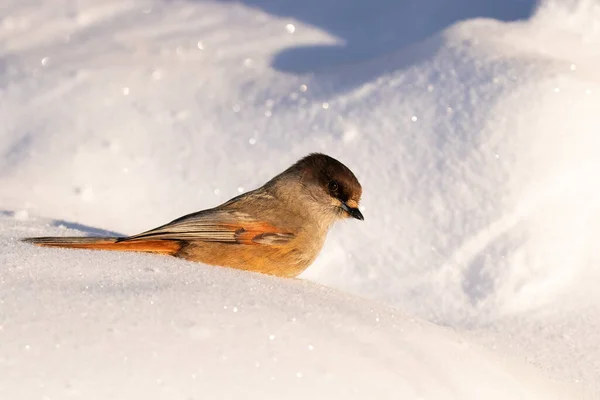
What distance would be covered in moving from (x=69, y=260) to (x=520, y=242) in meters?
2.48

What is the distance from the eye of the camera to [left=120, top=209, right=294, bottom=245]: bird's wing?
4.44 meters

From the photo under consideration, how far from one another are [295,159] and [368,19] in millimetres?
1893

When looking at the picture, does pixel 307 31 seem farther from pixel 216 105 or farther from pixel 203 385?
pixel 203 385

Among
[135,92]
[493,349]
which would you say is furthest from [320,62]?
[493,349]

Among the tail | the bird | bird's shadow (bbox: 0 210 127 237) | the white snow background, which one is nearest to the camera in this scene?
the white snow background

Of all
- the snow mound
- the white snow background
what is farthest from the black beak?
the snow mound

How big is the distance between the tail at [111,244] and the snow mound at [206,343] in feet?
0.94

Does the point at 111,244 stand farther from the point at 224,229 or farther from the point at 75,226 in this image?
the point at 75,226

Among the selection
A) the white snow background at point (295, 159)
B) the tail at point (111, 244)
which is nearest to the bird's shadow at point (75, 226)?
the white snow background at point (295, 159)

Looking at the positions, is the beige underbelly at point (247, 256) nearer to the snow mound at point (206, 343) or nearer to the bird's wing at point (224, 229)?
the bird's wing at point (224, 229)

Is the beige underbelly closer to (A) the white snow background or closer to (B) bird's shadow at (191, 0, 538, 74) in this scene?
(A) the white snow background

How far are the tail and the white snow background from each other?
0.19 metres

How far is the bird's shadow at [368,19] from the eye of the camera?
674 centimetres

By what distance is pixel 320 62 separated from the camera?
6.78 m
